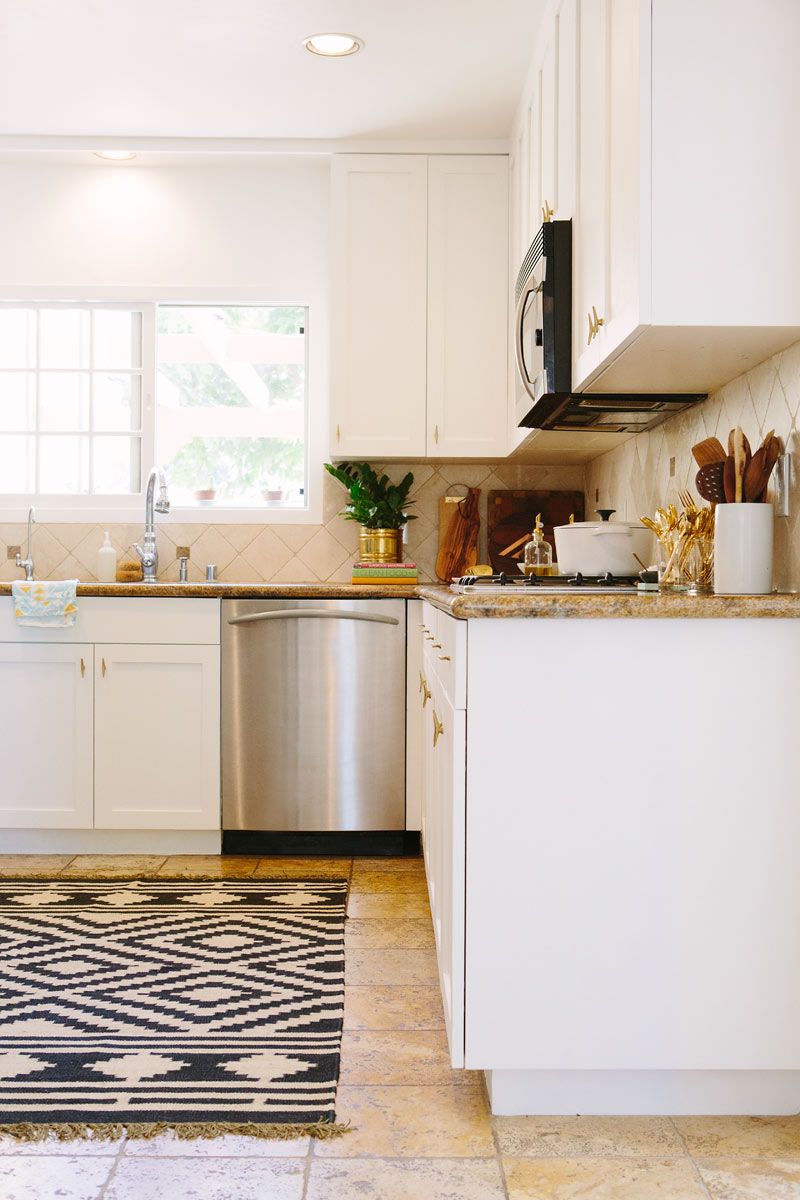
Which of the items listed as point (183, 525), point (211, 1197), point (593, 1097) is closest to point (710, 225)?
point (593, 1097)

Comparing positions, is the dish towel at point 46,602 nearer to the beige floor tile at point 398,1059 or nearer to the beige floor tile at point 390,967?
the beige floor tile at point 390,967

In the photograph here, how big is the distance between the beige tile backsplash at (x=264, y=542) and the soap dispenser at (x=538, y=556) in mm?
843

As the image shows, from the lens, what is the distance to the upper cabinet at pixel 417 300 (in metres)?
3.78

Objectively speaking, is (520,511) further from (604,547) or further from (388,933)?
(388,933)

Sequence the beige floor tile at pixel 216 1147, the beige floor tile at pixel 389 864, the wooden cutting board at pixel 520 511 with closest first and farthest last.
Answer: the beige floor tile at pixel 216 1147
the beige floor tile at pixel 389 864
the wooden cutting board at pixel 520 511

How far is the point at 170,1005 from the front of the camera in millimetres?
2271

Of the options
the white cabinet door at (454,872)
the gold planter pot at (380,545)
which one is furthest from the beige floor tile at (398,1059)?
the gold planter pot at (380,545)

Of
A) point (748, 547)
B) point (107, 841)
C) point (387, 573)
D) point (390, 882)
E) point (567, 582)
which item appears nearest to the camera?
point (748, 547)

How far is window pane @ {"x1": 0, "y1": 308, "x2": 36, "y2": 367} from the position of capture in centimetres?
416

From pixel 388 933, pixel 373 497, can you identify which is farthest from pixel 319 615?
pixel 388 933

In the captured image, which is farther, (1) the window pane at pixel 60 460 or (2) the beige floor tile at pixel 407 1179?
(1) the window pane at pixel 60 460

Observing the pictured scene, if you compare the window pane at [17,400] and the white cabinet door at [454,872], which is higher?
the window pane at [17,400]

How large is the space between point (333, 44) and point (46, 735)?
225 centimetres

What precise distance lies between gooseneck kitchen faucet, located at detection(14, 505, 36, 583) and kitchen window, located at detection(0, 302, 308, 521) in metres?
0.12
